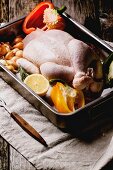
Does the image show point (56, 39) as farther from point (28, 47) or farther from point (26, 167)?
point (26, 167)

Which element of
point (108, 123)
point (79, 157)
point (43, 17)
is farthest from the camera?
point (43, 17)

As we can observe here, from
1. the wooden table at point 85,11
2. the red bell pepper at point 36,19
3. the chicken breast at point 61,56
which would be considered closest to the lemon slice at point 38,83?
the chicken breast at point 61,56

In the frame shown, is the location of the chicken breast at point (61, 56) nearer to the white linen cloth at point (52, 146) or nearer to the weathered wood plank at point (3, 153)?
the white linen cloth at point (52, 146)

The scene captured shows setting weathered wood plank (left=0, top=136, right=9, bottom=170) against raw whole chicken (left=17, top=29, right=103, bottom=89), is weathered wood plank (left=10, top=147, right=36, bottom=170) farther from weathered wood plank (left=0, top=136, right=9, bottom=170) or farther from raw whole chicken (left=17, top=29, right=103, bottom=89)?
raw whole chicken (left=17, top=29, right=103, bottom=89)

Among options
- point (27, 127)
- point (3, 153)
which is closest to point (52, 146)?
point (27, 127)

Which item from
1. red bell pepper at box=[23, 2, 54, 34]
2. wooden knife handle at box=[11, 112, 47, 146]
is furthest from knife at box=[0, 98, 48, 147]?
red bell pepper at box=[23, 2, 54, 34]

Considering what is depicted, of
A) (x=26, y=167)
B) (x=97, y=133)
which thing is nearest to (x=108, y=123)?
(x=97, y=133)
